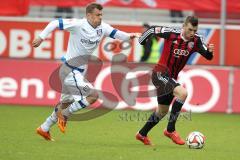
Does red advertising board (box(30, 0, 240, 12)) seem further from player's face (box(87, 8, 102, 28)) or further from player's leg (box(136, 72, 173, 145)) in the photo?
player's leg (box(136, 72, 173, 145))

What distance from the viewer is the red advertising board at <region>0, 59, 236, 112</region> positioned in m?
17.4

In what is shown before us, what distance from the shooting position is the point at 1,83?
17.7 m

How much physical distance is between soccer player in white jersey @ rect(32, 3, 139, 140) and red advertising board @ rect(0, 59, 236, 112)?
17.3 ft

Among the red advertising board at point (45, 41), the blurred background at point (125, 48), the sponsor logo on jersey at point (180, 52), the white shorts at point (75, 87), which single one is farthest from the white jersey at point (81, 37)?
the red advertising board at point (45, 41)

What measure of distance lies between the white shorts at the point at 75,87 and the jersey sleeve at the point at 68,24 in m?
0.68

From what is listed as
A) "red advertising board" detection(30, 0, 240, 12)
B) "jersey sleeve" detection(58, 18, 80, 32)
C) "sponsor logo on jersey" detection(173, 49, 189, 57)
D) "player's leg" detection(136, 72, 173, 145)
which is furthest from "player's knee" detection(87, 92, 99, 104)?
"red advertising board" detection(30, 0, 240, 12)

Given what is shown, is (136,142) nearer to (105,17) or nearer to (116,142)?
(116,142)

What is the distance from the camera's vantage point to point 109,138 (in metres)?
12.5

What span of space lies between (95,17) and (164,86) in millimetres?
1568

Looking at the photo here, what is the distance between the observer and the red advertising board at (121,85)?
17.4 m

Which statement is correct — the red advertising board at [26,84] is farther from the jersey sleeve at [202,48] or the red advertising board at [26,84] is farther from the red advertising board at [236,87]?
the jersey sleeve at [202,48]

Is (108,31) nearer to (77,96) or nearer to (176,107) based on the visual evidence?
(77,96)

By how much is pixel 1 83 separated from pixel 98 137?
577 cm

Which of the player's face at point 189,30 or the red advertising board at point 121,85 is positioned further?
the red advertising board at point 121,85
